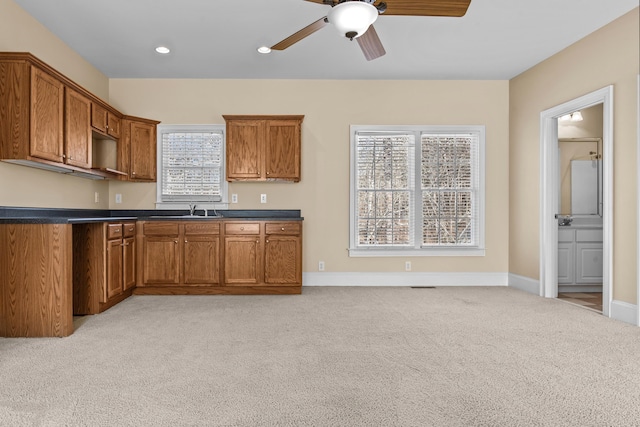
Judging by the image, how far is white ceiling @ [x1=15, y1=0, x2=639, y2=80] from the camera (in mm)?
3541

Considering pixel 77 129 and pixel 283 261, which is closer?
pixel 77 129

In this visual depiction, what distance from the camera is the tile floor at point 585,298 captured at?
4.28 m

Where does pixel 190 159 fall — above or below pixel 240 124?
below

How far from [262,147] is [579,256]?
4372 mm

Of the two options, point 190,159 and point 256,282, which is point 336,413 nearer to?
point 256,282

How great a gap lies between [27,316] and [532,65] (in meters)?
5.94

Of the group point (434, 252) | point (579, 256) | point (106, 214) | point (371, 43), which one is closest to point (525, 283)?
point (579, 256)

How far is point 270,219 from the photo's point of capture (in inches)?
187

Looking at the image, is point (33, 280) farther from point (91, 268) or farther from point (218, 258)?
point (218, 258)

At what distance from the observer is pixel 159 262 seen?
4.73 m

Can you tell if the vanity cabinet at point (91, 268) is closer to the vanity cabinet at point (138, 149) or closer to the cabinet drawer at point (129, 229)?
the cabinet drawer at point (129, 229)

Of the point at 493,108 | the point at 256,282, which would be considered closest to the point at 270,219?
the point at 256,282

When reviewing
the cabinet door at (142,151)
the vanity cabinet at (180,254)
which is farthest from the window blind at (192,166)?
the vanity cabinet at (180,254)

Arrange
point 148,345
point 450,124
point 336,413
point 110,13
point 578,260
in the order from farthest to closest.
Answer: point 450,124 < point 578,260 < point 110,13 < point 148,345 < point 336,413
